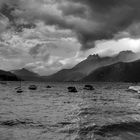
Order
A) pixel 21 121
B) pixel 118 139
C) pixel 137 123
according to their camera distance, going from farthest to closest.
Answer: pixel 21 121, pixel 137 123, pixel 118 139

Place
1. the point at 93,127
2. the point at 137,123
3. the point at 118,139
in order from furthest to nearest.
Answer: the point at 137,123
the point at 93,127
the point at 118,139

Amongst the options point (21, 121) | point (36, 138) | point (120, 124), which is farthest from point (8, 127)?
Result: point (120, 124)

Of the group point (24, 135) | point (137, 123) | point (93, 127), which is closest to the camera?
point (24, 135)

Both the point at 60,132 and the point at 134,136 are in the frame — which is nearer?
the point at 134,136

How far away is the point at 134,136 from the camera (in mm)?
15008

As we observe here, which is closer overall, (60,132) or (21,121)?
(60,132)

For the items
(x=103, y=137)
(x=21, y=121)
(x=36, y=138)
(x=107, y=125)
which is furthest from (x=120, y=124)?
(x=21, y=121)

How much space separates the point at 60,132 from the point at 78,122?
3756 millimetres

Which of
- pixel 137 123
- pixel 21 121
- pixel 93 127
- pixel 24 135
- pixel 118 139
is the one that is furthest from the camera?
pixel 21 121

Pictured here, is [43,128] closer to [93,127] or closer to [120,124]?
[93,127]

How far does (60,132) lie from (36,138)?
87.5 inches

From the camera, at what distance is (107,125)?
17.8m

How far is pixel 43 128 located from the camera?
17.5 m

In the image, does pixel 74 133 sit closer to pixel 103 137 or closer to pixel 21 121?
pixel 103 137
